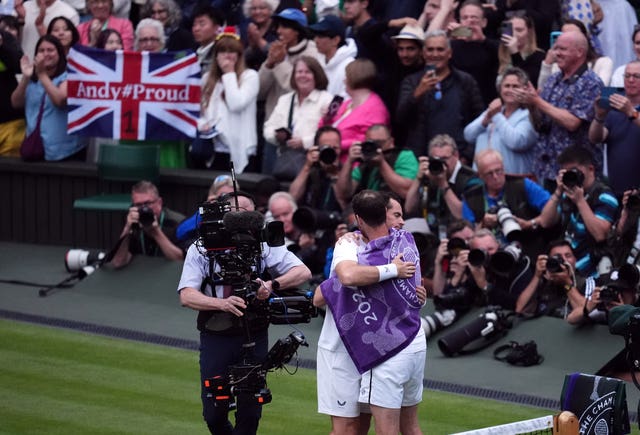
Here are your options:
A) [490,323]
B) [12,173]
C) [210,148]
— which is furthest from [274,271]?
[12,173]

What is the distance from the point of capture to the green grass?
10.7 metres

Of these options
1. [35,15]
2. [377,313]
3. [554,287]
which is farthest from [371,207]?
[35,15]

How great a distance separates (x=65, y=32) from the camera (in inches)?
677

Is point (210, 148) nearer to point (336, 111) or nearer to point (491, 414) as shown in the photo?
point (336, 111)

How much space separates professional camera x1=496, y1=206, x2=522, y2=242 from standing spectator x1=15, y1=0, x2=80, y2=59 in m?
7.56

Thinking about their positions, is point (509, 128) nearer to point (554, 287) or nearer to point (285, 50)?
point (554, 287)

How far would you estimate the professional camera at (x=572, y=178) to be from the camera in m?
12.2

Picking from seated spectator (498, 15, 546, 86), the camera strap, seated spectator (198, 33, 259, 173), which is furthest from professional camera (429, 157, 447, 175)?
seated spectator (198, 33, 259, 173)

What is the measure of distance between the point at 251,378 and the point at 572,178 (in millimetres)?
4641

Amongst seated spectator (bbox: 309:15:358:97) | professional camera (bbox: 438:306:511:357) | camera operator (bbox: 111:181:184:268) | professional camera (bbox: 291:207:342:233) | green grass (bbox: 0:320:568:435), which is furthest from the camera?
seated spectator (bbox: 309:15:358:97)

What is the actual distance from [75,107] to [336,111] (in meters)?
3.66

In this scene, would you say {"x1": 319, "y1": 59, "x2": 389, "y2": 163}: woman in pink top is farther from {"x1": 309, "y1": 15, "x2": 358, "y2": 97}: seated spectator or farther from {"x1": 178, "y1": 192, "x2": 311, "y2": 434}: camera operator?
{"x1": 178, "y1": 192, "x2": 311, "y2": 434}: camera operator

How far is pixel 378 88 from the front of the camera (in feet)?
48.7

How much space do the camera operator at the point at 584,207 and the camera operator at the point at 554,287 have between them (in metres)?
0.17
